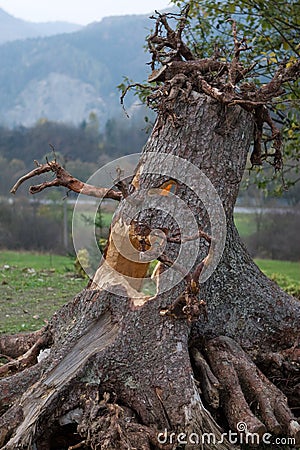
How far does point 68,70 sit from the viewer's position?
14188 cm

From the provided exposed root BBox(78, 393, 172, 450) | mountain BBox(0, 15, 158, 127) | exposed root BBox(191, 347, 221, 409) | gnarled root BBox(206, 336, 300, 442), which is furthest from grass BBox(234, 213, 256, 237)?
mountain BBox(0, 15, 158, 127)

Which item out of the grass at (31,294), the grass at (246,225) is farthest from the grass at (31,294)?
the grass at (246,225)

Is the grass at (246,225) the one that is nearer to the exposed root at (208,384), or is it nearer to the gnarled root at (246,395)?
the gnarled root at (246,395)

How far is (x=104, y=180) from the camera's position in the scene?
440cm

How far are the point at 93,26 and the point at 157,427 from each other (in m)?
165

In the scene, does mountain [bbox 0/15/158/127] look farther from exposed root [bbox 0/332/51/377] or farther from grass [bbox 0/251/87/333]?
exposed root [bbox 0/332/51/377]

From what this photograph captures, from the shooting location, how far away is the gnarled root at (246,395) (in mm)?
3887

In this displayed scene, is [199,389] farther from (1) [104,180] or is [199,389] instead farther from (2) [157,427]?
(1) [104,180]

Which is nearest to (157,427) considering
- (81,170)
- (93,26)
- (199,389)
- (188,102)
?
(199,389)

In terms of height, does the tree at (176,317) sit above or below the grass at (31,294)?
above

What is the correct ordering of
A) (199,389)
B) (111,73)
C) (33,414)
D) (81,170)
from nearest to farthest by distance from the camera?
(33,414)
(199,389)
(81,170)
(111,73)

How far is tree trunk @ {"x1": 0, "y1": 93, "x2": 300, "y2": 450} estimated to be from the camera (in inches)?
148

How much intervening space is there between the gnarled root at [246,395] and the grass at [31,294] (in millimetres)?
2291

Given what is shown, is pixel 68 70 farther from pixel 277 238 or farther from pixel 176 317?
pixel 176 317
